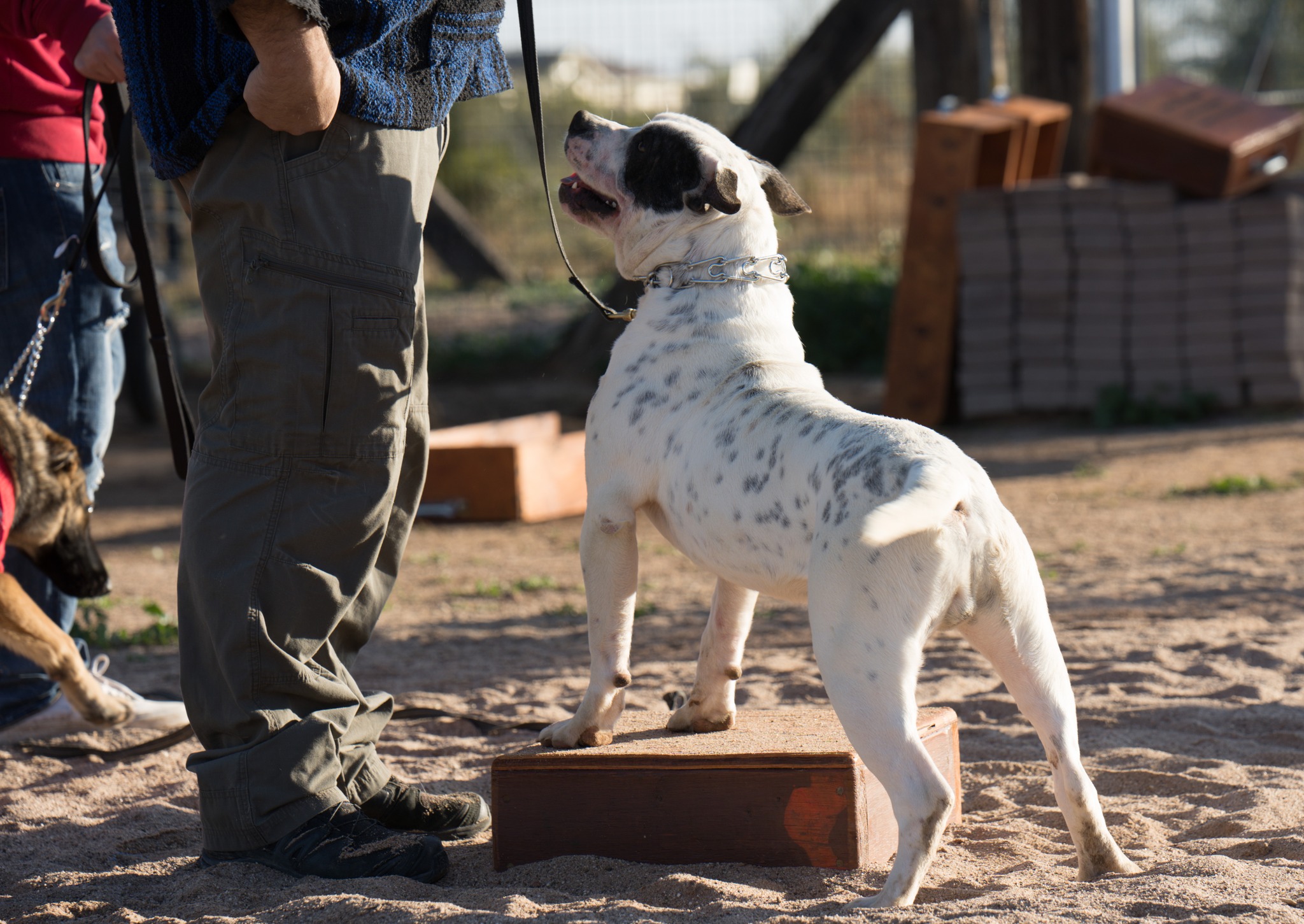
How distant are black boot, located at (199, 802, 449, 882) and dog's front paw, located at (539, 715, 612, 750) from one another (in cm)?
36

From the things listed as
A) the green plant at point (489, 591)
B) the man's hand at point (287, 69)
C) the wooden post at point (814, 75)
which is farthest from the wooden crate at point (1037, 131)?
the man's hand at point (287, 69)

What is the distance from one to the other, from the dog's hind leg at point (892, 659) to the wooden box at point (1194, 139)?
7883mm

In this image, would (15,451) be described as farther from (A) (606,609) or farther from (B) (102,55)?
(A) (606,609)

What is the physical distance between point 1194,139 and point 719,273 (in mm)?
7340

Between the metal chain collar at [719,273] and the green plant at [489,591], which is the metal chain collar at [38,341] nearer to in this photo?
the metal chain collar at [719,273]

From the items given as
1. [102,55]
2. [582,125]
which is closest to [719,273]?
[582,125]

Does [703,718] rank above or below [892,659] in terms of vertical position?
below

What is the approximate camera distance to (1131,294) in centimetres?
958

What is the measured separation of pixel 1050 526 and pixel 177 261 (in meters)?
8.87

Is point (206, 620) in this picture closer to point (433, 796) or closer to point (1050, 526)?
point (433, 796)

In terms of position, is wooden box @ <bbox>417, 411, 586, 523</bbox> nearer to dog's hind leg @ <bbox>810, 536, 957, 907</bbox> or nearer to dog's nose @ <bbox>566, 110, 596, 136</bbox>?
dog's nose @ <bbox>566, 110, 596, 136</bbox>

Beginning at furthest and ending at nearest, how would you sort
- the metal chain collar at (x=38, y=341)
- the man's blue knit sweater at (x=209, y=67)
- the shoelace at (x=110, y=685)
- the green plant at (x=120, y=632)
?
the green plant at (x=120, y=632) < the shoelace at (x=110, y=685) < the metal chain collar at (x=38, y=341) < the man's blue knit sweater at (x=209, y=67)

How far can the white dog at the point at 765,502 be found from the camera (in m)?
2.34

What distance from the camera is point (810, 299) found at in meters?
12.7
